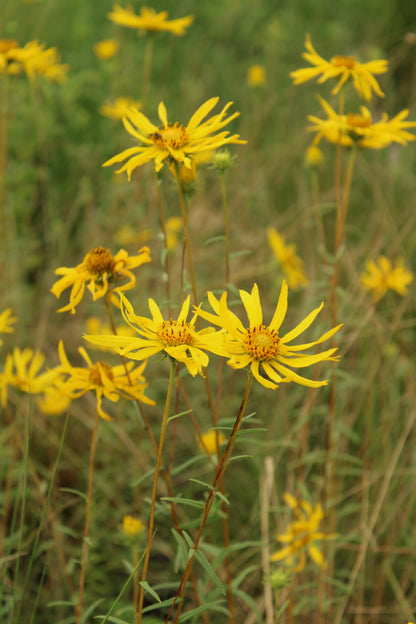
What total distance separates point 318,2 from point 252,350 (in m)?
5.60

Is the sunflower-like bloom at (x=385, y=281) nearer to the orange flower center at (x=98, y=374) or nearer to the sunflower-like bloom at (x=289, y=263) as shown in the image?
the sunflower-like bloom at (x=289, y=263)

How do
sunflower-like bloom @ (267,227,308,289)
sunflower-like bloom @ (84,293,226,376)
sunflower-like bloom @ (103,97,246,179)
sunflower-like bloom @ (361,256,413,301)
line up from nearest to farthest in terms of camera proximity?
sunflower-like bloom @ (84,293,226,376) → sunflower-like bloom @ (103,97,246,179) → sunflower-like bloom @ (361,256,413,301) → sunflower-like bloom @ (267,227,308,289)

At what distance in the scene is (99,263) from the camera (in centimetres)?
126

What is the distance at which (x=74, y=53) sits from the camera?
4.52 m

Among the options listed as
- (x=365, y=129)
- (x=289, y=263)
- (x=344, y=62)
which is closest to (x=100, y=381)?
(x=365, y=129)

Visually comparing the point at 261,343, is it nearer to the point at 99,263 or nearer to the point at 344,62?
the point at 99,263

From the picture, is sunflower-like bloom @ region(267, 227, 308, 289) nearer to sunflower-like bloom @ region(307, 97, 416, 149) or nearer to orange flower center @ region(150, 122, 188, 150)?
sunflower-like bloom @ region(307, 97, 416, 149)

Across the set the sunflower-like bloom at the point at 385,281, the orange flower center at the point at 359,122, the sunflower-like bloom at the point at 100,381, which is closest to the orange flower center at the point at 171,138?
the sunflower-like bloom at the point at 100,381

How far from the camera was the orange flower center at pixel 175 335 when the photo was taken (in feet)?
3.49

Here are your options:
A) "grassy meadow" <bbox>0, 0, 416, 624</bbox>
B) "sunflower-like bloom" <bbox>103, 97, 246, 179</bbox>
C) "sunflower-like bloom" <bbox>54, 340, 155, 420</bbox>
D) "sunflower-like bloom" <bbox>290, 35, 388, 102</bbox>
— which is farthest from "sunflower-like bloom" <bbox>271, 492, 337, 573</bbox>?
"sunflower-like bloom" <bbox>290, 35, 388, 102</bbox>

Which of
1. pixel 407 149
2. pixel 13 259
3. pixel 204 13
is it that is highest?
pixel 204 13

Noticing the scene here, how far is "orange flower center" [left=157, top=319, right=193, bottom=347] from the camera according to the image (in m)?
1.06

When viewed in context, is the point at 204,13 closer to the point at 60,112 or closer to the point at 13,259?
the point at 60,112

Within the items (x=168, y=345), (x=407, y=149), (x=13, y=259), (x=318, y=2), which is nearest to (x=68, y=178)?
(x=13, y=259)
